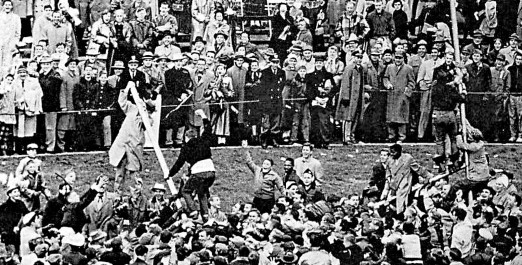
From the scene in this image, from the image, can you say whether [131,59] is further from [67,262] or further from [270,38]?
[67,262]

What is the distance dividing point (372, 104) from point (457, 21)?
10.8 ft

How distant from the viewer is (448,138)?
2975 centimetres

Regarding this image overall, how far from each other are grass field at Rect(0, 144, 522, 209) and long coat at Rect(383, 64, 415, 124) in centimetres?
59

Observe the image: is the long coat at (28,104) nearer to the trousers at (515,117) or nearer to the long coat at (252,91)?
the long coat at (252,91)

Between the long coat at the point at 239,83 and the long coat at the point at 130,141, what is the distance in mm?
2402

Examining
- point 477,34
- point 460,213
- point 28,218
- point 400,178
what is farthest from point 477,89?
point 28,218

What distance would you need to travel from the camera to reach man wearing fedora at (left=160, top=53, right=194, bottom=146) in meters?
29.9

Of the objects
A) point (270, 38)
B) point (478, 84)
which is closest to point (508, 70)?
point (478, 84)

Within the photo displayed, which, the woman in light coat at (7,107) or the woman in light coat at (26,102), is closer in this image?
the woman in light coat at (26,102)

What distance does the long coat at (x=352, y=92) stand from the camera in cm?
3023

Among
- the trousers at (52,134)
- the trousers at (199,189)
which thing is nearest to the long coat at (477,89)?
the trousers at (199,189)

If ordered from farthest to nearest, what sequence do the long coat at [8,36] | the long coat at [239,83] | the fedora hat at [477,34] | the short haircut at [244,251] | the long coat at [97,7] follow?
the fedora hat at [477,34]
the long coat at [97,7]
the long coat at [239,83]
the long coat at [8,36]
the short haircut at [244,251]

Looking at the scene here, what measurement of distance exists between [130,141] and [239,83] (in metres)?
2.88

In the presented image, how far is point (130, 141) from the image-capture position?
93.1ft
